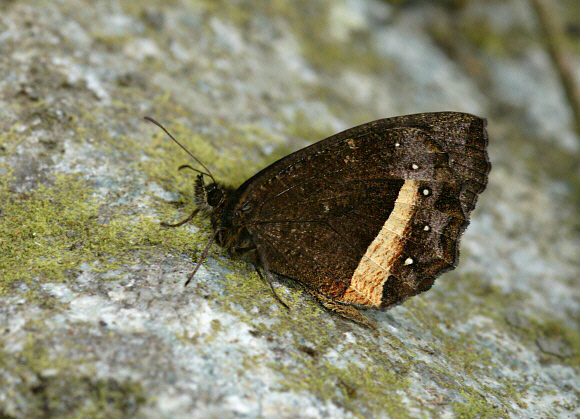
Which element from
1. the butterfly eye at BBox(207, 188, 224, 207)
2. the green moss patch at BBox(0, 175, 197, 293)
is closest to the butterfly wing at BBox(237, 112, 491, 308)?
the butterfly eye at BBox(207, 188, 224, 207)

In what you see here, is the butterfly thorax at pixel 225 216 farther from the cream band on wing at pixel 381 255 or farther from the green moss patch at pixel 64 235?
the cream band on wing at pixel 381 255

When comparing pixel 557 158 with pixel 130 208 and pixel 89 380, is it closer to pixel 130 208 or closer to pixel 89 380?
pixel 130 208

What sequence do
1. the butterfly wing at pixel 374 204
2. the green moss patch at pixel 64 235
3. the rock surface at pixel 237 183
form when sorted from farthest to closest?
the butterfly wing at pixel 374 204, the green moss patch at pixel 64 235, the rock surface at pixel 237 183

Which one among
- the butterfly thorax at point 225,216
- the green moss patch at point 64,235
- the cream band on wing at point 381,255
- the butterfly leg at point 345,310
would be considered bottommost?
the green moss patch at point 64,235

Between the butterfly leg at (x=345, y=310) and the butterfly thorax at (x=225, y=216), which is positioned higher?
the butterfly thorax at (x=225, y=216)

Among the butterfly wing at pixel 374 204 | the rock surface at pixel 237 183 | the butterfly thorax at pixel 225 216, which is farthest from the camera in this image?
the butterfly thorax at pixel 225 216

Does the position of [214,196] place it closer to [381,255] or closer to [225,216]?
[225,216]

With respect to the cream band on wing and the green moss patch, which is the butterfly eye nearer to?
the green moss patch

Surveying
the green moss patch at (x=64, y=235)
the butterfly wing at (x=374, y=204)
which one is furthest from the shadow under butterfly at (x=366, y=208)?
the green moss patch at (x=64, y=235)

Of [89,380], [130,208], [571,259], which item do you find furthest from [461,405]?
[571,259]
